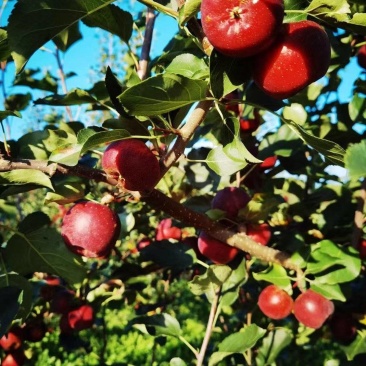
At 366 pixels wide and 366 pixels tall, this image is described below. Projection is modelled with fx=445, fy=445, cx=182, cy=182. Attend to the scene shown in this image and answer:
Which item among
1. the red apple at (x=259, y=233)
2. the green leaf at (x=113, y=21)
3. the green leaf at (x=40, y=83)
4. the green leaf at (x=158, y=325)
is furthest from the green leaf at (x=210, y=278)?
the green leaf at (x=40, y=83)

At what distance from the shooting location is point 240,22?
604mm

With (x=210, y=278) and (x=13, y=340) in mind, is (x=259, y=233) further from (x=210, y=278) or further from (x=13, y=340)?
(x=13, y=340)

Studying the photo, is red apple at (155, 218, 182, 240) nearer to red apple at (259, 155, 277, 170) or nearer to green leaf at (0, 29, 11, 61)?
red apple at (259, 155, 277, 170)

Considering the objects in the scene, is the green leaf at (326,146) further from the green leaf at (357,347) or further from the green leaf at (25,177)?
the green leaf at (357,347)

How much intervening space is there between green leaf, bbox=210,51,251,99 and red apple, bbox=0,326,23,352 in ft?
4.65

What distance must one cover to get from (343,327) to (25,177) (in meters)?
1.16

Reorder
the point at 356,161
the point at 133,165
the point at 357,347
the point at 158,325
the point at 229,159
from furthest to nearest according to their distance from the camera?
the point at 357,347, the point at 158,325, the point at 229,159, the point at 133,165, the point at 356,161

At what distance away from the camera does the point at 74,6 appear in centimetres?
70

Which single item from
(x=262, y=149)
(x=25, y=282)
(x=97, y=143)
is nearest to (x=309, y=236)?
(x=262, y=149)

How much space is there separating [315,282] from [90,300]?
96cm

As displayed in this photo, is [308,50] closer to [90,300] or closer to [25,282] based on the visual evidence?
[25,282]

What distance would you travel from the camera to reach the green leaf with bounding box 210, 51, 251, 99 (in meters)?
0.68

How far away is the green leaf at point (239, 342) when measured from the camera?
3.97ft

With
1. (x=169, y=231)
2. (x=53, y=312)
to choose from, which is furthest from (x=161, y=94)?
(x=53, y=312)
